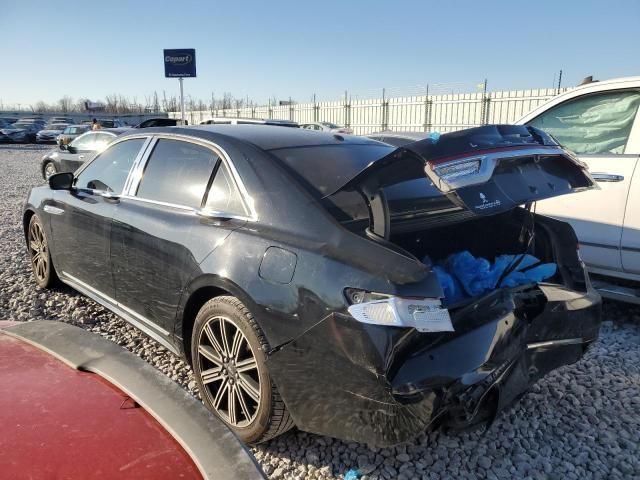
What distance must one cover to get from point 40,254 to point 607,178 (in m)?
→ 5.03

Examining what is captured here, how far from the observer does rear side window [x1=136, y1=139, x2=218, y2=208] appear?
2924 millimetres

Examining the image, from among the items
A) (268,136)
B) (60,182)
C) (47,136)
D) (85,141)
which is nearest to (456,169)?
(268,136)

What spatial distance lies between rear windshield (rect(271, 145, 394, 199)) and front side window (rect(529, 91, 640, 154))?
7.13 feet

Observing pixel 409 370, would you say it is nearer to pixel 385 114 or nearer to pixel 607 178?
pixel 607 178

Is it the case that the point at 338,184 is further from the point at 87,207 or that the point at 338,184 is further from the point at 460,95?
the point at 460,95

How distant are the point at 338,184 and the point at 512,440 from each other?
1.63 meters

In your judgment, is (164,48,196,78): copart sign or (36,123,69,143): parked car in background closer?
(164,48,196,78): copart sign

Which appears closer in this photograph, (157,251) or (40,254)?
(157,251)

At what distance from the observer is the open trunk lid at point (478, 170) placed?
75.2 inches

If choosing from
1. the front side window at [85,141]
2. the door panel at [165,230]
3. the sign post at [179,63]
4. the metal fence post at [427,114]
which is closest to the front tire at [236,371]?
the door panel at [165,230]

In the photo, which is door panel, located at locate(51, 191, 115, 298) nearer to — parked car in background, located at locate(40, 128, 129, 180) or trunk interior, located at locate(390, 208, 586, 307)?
trunk interior, located at locate(390, 208, 586, 307)

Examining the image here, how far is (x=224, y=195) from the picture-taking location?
2723 mm

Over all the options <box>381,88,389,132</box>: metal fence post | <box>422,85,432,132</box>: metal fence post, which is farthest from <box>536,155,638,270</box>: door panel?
<box>381,88,389,132</box>: metal fence post

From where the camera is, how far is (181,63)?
2845 cm
